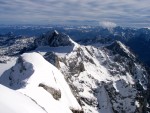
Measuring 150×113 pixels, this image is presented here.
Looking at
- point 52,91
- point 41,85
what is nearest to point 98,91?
point 52,91

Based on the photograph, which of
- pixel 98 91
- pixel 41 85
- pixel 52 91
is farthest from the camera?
pixel 98 91

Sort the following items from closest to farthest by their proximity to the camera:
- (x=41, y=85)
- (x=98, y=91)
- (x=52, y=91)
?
(x=41, y=85) < (x=52, y=91) < (x=98, y=91)

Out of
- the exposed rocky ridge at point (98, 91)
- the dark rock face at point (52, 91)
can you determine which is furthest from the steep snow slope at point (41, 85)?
the exposed rocky ridge at point (98, 91)

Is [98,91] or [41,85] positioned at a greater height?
[41,85]

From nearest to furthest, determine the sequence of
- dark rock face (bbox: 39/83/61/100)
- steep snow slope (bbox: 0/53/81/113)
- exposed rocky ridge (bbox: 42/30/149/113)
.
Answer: steep snow slope (bbox: 0/53/81/113) → dark rock face (bbox: 39/83/61/100) → exposed rocky ridge (bbox: 42/30/149/113)

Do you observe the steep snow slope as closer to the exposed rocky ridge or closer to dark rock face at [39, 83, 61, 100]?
dark rock face at [39, 83, 61, 100]

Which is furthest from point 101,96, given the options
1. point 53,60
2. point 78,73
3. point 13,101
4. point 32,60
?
point 13,101

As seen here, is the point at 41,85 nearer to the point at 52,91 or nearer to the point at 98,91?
the point at 52,91

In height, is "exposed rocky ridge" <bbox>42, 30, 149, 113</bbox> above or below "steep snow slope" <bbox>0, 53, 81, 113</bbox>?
below

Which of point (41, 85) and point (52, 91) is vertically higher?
point (41, 85)

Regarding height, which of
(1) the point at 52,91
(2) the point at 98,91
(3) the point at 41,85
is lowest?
(2) the point at 98,91

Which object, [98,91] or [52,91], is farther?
[98,91]

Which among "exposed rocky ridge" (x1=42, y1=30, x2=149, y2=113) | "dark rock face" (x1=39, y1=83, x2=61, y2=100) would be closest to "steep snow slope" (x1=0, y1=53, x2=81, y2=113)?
"dark rock face" (x1=39, y1=83, x2=61, y2=100)
